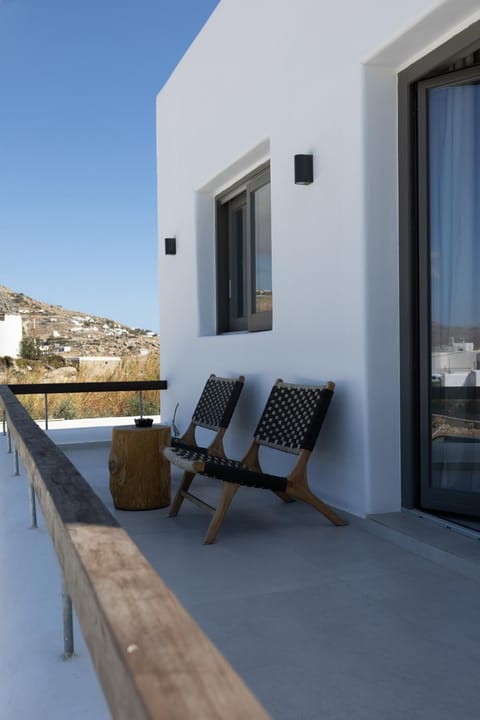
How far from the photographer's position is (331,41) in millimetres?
3719

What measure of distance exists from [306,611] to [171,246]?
4975 mm

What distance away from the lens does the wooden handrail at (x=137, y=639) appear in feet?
2.47

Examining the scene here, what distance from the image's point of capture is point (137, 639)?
90 cm

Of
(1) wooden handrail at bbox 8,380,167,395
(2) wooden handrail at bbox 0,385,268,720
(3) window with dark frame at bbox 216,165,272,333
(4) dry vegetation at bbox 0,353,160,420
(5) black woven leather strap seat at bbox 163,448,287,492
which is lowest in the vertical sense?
(4) dry vegetation at bbox 0,353,160,420

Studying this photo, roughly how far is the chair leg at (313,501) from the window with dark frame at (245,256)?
177 cm

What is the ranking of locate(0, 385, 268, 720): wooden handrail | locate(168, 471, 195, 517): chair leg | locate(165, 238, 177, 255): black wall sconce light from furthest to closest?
locate(165, 238, 177, 255): black wall sconce light → locate(168, 471, 195, 517): chair leg → locate(0, 385, 268, 720): wooden handrail

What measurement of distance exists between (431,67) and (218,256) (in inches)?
126

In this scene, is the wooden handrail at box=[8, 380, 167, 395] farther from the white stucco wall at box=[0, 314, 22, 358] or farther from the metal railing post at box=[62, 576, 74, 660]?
the white stucco wall at box=[0, 314, 22, 358]

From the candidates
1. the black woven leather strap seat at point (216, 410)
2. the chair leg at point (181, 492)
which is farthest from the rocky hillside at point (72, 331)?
the chair leg at point (181, 492)

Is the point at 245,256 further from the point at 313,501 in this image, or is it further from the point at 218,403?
the point at 313,501

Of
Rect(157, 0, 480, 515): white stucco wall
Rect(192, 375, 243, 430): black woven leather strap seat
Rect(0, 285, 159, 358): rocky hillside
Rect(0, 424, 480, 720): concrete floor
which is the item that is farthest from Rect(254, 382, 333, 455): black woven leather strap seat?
Rect(0, 285, 159, 358): rocky hillside

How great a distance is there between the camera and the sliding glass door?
3078mm

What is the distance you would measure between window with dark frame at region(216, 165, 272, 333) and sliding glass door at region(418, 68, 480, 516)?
1819mm

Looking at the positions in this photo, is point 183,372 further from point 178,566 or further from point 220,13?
point 178,566
